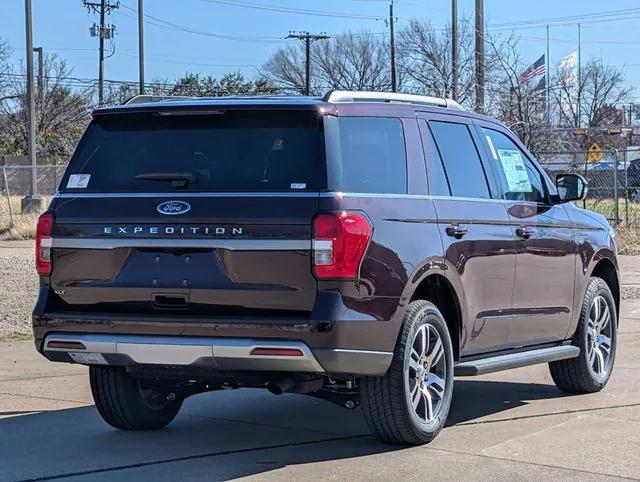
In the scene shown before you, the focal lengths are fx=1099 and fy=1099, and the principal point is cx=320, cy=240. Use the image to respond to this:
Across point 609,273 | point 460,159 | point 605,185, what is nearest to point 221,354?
point 460,159

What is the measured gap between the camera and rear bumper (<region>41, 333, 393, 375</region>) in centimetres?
570

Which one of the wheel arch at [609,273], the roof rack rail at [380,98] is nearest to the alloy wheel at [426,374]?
the roof rack rail at [380,98]

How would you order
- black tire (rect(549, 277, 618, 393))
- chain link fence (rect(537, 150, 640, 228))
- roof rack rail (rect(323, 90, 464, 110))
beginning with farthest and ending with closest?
chain link fence (rect(537, 150, 640, 228))
black tire (rect(549, 277, 618, 393))
roof rack rail (rect(323, 90, 464, 110))

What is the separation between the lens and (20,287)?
45.1 feet

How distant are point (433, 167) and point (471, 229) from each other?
483mm

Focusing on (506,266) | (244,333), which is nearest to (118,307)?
(244,333)

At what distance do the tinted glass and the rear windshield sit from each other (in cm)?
8

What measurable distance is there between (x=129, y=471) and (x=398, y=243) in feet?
6.36

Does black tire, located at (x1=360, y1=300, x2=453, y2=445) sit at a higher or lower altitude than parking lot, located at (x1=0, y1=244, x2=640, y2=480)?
higher

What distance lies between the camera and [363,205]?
5.93m

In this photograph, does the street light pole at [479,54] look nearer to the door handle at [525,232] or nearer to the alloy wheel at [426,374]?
the door handle at [525,232]

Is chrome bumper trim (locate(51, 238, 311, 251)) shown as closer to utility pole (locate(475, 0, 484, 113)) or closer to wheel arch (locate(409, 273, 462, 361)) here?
wheel arch (locate(409, 273, 462, 361))

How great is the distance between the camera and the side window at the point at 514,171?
299 inches

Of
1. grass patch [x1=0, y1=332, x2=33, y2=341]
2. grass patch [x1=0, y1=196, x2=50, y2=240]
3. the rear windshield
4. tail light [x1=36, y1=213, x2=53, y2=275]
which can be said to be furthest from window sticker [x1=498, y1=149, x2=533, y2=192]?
grass patch [x1=0, y1=196, x2=50, y2=240]
